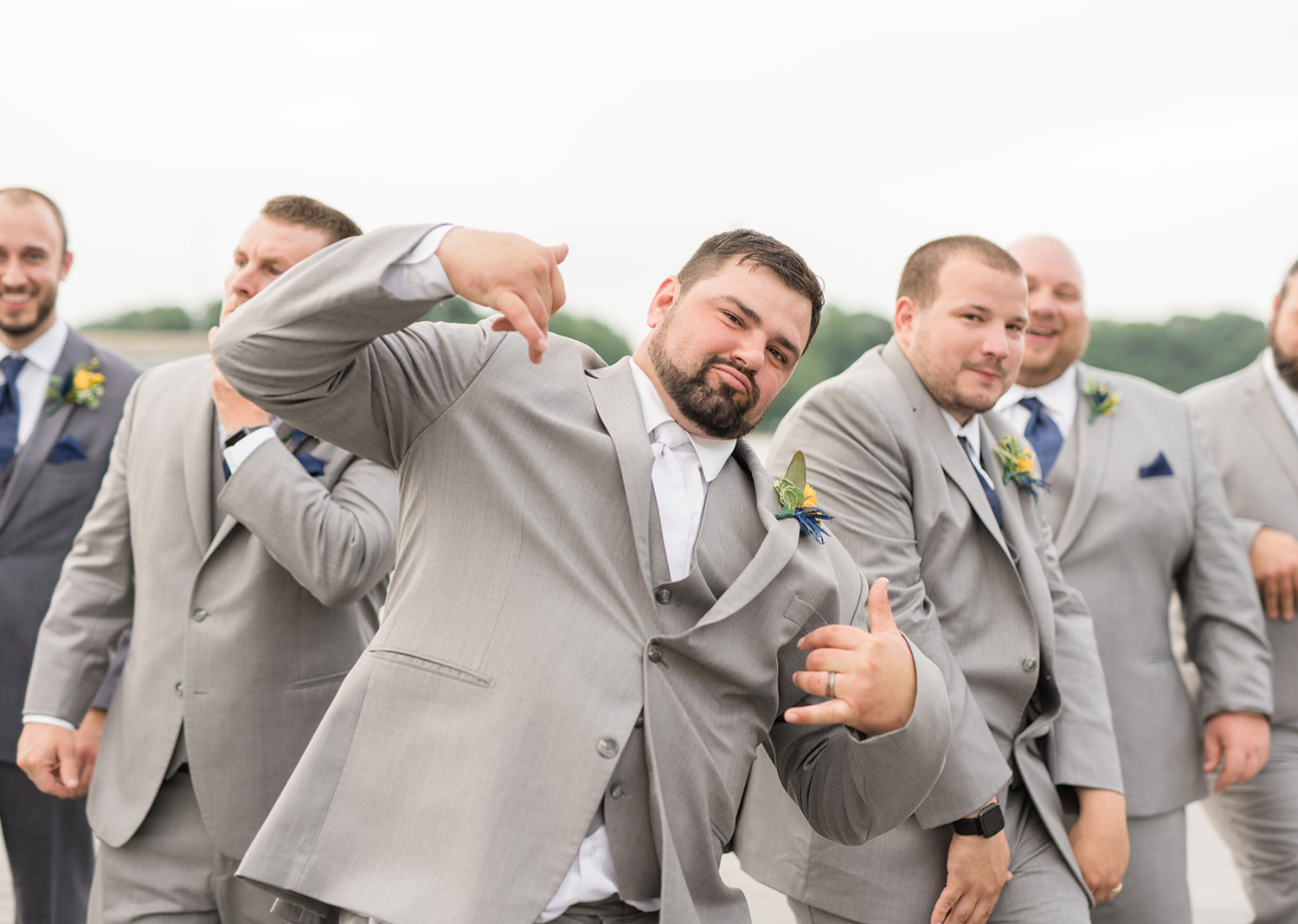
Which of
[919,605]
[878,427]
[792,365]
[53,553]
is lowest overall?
[53,553]

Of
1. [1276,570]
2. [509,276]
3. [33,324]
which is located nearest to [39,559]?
[33,324]

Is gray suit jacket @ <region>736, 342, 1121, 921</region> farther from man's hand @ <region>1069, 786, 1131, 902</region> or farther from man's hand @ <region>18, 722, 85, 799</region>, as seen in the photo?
man's hand @ <region>18, 722, 85, 799</region>

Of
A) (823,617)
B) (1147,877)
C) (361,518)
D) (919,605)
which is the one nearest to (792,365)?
(823,617)

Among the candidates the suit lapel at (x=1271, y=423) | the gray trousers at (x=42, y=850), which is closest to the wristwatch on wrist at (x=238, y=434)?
the gray trousers at (x=42, y=850)

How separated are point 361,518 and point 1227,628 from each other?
2780 millimetres

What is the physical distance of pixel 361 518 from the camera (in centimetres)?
285

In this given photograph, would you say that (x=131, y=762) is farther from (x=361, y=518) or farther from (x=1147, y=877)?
(x=1147, y=877)

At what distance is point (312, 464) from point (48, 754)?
3.25 ft

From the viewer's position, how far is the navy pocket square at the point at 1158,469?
3844 millimetres

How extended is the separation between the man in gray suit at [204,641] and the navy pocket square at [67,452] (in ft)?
3.02

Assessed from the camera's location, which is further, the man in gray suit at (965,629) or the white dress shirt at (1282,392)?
the white dress shirt at (1282,392)

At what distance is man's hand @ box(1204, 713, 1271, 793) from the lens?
151 inches

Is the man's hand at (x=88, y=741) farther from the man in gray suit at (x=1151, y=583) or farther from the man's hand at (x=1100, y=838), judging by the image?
the man in gray suit at (x=1151, y=583)

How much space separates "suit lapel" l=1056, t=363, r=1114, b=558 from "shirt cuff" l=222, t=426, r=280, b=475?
239 centimetres
